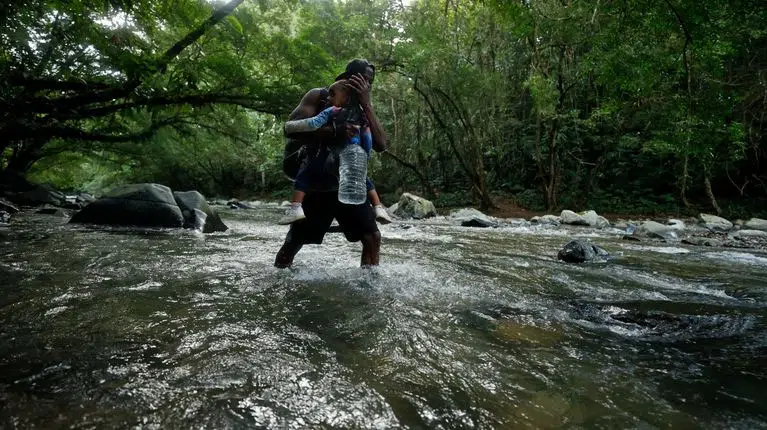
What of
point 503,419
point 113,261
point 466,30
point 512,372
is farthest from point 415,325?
point 466,30

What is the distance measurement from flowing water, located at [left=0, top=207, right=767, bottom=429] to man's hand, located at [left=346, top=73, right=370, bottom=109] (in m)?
1.45

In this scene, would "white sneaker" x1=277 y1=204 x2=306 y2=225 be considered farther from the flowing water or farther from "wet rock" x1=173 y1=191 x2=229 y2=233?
"wet rock" x1=173 y1=191 x2=229 y2=233

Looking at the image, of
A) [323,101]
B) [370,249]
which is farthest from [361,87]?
[370,249]

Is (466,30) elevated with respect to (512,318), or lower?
elevated

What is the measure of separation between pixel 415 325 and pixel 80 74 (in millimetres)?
9457

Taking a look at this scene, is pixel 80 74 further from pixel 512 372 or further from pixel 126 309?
pixel 512 372

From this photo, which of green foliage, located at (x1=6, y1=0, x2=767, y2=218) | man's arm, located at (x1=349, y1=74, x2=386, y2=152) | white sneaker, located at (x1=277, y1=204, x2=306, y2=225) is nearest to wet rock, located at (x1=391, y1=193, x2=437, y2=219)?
Answer: green foliage, located at (x1=6, y1=0, x2=767, y2=218)

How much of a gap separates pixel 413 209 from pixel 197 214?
8.91m

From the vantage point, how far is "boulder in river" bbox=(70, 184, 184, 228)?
22.1 ft

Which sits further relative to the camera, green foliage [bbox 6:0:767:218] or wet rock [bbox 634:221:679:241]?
wet rock [bbox 634:221:679:241]

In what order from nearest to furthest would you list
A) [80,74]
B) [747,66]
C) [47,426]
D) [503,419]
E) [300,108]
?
[47,426] → [503,419] → [300,108] → [80,74] → [747,66]

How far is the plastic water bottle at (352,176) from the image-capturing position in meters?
3.14

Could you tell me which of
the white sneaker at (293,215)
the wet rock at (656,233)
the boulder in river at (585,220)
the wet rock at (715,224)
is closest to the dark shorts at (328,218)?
the white sneaker at (293,215)

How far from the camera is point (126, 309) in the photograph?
2.02 m
